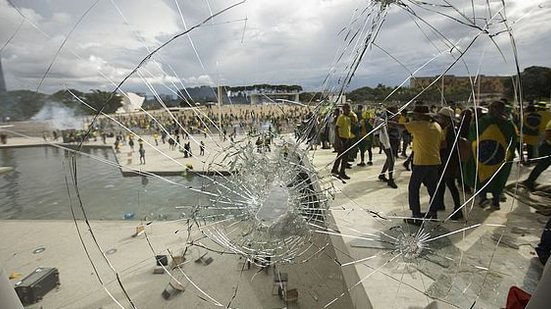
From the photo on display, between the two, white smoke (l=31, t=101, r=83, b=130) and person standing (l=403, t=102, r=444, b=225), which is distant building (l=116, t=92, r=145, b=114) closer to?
white smoke (l=31, t=101, r=83, b=130)

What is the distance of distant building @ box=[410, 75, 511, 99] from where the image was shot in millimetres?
2629

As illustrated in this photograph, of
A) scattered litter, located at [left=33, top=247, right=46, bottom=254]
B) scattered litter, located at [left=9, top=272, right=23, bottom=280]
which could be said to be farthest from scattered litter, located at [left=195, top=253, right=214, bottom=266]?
scattered litter, located at [left=33, top=247, right=46, bottom=254]

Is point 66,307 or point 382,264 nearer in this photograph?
point 382,264

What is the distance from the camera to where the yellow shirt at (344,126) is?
5207 mm

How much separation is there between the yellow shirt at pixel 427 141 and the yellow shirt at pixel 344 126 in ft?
6.11

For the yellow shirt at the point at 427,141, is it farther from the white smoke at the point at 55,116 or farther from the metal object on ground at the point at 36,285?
the metal object on ground at the point at 36,285

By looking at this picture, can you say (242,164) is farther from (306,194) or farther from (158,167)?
(158,167)

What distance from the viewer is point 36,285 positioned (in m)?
3.90

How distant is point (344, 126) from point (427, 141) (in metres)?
2.01

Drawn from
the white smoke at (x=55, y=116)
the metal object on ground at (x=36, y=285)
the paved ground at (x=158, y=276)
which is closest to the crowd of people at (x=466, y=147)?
the paved ground at (x=158, y=276)

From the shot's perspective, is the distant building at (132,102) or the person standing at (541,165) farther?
the person standing at (541,165)

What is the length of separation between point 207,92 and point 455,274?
2.97 m

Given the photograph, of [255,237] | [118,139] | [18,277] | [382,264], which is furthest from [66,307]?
[118,139]

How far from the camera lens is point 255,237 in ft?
9.42
